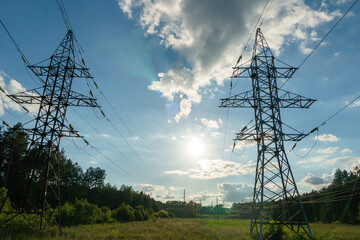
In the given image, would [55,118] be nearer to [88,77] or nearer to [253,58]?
[88,77]

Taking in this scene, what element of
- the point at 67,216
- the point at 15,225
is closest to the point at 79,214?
the point at 67,216

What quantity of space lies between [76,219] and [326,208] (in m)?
71.6

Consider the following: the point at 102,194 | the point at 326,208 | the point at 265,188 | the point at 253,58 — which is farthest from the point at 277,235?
the point at 102,194

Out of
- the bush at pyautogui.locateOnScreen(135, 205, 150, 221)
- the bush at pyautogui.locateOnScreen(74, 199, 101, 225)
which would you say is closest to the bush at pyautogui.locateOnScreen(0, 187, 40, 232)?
the bush at pyautogui.locateOnScreen(74, 199, 101, 225)

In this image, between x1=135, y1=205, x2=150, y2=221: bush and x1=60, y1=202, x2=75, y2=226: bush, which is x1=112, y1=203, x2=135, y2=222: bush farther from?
x1=60, y1=202, x2=75, y2=226: bush

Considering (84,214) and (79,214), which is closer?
(79,214)

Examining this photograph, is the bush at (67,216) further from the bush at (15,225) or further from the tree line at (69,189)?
the bush at (15,225)

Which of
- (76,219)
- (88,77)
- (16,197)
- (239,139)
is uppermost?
(88,77)

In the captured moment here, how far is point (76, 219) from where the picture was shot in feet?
122

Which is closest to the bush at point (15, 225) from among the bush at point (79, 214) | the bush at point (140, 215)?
the bush at point (79, 214)

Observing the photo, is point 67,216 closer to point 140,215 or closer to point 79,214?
point 79,214

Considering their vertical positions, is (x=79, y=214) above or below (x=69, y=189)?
below

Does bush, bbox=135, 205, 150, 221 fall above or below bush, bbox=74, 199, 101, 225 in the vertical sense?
below

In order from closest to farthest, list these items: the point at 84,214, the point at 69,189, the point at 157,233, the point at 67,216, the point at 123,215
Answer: the point at 157,233, the point at 67,216, the point at 84,214, the point at 123,215, the point at 69,189
